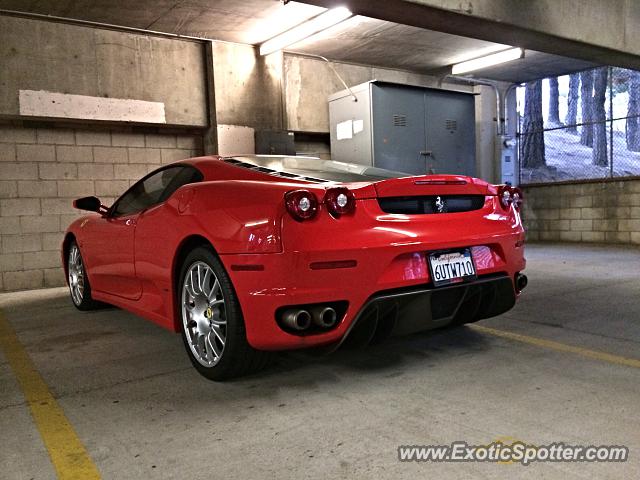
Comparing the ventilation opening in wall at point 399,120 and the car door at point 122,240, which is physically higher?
the ventilation opening in wall at point 399,120

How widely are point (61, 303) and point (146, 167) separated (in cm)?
300

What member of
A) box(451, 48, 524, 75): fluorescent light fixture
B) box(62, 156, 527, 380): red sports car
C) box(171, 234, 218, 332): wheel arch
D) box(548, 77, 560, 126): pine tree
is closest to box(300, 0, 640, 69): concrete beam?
box(451, 48, 524, 75): fluorescent light fixture

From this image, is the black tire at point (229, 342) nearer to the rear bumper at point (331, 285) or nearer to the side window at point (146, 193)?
the rear bumper at point (331, 285)

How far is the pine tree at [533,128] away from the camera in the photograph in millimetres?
12484

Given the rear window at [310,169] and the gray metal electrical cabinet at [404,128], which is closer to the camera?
the rear window at [310,169]

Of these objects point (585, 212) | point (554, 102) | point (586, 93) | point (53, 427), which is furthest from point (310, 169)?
point (554, 102)

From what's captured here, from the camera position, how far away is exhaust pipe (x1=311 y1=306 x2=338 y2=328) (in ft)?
8.19

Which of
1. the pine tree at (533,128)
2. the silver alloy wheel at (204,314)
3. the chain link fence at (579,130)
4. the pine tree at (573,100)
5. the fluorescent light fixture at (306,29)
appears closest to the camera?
the silver alloy wheel at (204,314)

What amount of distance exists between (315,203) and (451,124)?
7.76 meters

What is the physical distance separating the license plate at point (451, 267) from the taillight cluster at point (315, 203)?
0.54 meters

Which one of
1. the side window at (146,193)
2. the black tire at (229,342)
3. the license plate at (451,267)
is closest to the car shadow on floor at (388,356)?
the black tire at (229,342)

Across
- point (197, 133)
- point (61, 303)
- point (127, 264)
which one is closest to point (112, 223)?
point (127, 264)

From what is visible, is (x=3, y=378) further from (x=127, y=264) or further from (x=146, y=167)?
(x=146, y=167)

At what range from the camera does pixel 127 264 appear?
12.5 ft
